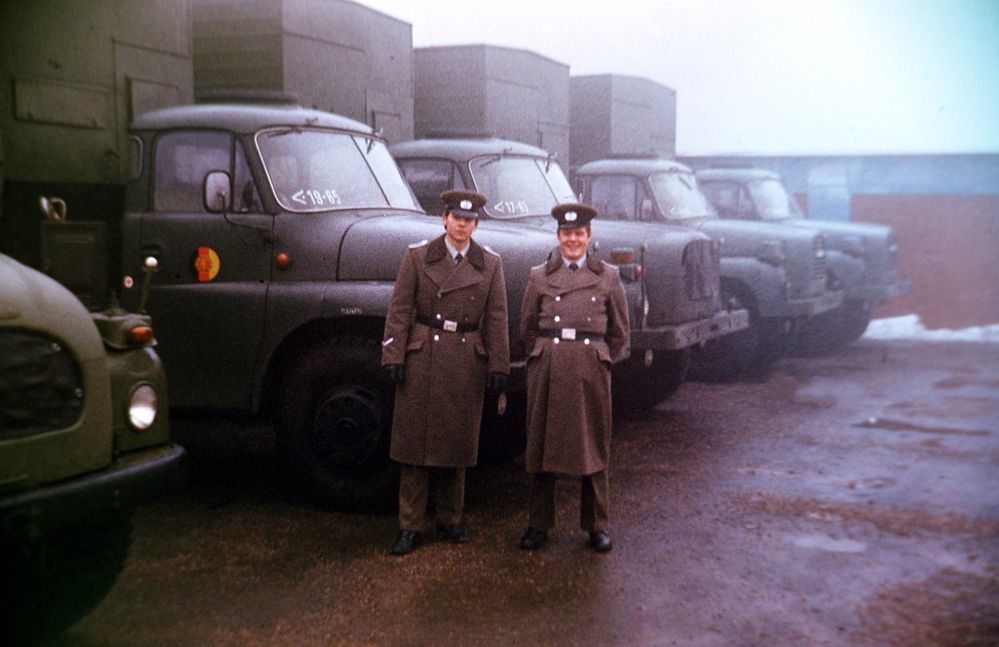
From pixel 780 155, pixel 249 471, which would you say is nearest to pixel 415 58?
pixel 249 471

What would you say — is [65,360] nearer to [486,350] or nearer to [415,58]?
[486,350]

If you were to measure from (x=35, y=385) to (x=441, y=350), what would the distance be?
2283 millimetres

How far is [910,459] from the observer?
7641 millimetres

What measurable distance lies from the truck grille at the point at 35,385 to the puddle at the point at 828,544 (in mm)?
3581

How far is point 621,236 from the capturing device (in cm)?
861

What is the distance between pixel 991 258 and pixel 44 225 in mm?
13670

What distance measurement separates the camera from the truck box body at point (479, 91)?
418 inches

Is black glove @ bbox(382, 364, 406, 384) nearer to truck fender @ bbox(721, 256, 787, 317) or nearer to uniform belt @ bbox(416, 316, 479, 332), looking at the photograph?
uniform belt @ bbox(416, 316, 479, 332)

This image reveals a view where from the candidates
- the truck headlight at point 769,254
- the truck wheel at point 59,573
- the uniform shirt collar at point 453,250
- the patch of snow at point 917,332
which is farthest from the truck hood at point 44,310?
the patch of snow at point 917,332

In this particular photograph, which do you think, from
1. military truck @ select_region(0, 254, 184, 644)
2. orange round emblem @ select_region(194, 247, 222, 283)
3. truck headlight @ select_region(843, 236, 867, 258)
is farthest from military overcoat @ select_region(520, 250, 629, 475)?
truck headlight @ select_region(843, 236, 867, 258)

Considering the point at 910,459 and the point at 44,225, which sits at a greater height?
the point at 44,225

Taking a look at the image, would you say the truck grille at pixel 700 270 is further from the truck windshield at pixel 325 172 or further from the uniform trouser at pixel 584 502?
the uniform trouser at pixel 584 502

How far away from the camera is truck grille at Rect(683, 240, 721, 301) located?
28.8ft

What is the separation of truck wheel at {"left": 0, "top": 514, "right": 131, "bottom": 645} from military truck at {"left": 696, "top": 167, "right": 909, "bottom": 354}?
9.95m
